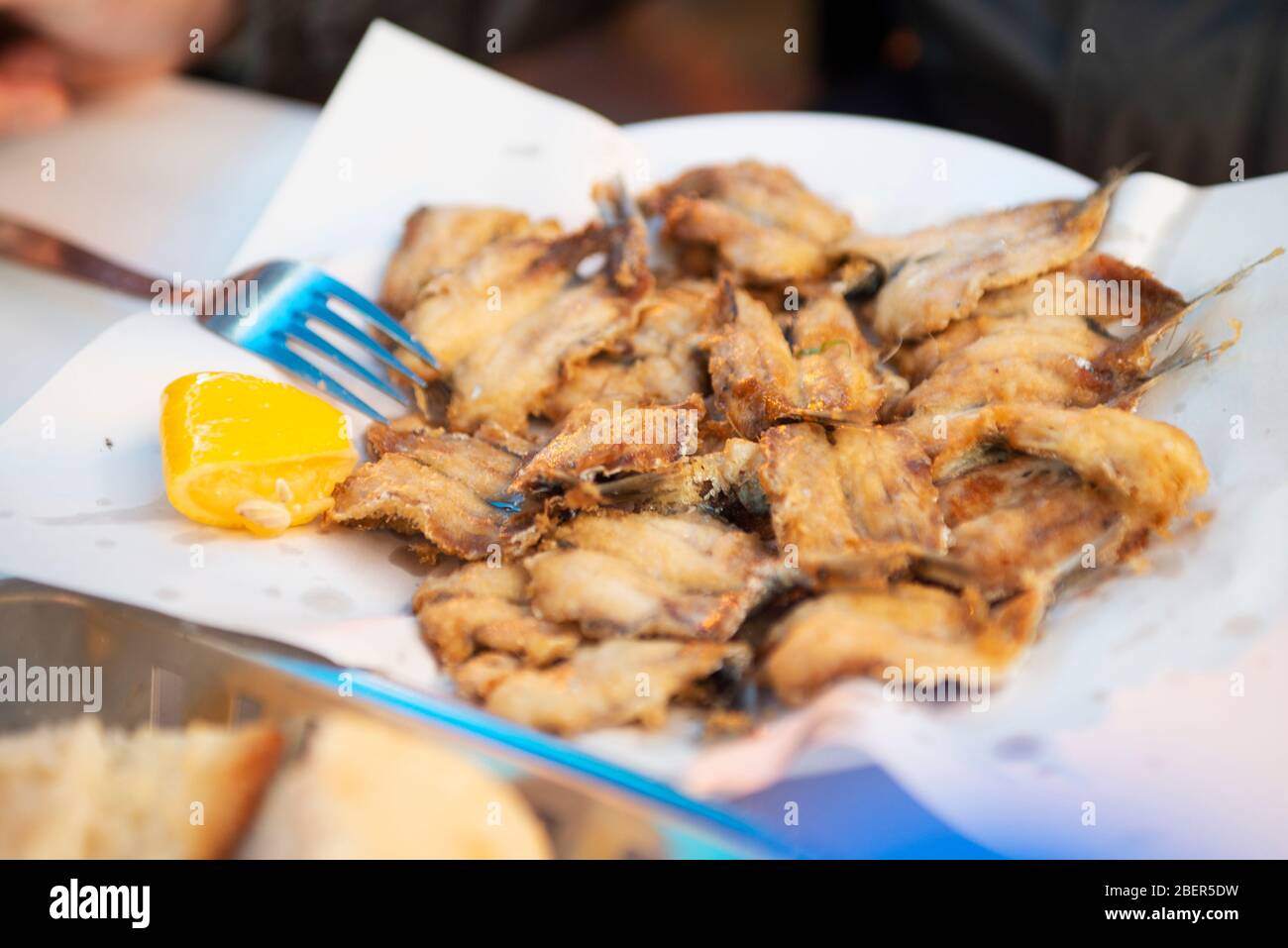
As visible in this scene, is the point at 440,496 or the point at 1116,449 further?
the point at 440,496

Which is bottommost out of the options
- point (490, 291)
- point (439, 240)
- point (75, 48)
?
point (490, 291)

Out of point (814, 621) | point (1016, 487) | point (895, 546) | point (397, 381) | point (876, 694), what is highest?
point (397, 381)

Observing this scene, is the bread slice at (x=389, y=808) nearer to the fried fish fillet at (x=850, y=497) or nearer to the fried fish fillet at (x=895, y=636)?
the fried fish fillet at (x=895, y=636)

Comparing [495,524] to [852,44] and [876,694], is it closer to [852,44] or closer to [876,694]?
[876,694]

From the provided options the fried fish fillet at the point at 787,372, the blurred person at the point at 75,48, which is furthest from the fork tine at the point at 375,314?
the blurred person at the point at 75,48

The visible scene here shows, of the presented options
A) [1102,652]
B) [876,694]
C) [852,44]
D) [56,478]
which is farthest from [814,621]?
[852,44]

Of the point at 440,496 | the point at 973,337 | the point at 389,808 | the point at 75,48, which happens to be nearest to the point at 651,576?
the point at 440,496

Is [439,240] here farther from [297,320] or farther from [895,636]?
[895,636]
